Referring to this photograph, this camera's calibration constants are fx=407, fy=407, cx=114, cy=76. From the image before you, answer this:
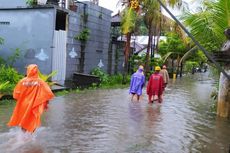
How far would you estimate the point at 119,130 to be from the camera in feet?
30.9

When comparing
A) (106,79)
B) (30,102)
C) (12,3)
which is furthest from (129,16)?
(30,102)

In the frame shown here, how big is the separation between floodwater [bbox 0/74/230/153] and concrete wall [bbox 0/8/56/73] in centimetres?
456

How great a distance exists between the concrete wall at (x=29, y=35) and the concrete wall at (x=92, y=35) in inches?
75.1

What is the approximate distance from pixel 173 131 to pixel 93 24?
14429 millimetres

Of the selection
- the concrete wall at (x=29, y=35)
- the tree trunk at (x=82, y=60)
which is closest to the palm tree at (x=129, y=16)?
the tree trunk at (x=82, y=60)

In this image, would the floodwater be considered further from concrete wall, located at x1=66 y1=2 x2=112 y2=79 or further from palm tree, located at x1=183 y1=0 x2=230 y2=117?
concrete wall, located at x1=66 y1=2 x2=112 y2=79

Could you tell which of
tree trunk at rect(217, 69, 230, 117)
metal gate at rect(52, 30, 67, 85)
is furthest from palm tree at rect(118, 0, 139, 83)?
tree trunk at rect(217, 69, 230, 117)

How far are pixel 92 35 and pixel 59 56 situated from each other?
14.5 feet

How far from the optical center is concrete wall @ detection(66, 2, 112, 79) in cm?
2061

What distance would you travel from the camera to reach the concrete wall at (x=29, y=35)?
18.4m

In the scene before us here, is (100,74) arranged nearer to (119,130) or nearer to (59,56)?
(59,56)

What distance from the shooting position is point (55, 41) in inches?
733

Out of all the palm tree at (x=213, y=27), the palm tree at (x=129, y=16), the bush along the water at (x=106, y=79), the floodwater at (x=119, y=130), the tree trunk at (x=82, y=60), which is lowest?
the floodwater at (x=119, y=130)

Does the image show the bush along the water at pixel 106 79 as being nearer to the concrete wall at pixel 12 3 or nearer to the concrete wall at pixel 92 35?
the concrete wall at pixel 92 35
